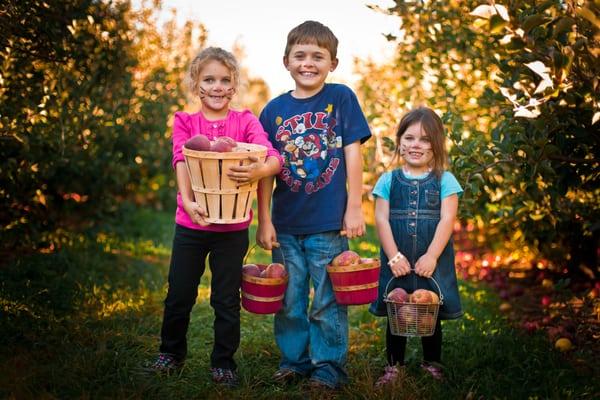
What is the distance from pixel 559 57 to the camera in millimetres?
A: 2268

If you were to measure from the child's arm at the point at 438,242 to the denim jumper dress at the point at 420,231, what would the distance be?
52 millimetres

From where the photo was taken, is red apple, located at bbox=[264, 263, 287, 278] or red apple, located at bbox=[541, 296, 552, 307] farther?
red apple, located at bbox=[541, 296, 552, 307]

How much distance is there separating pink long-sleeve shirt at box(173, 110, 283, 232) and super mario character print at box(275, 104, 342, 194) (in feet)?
0.42

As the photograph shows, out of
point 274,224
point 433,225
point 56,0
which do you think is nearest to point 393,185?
point 433,225

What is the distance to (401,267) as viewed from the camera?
279 centimetres

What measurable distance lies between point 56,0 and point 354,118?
2408 millimetres

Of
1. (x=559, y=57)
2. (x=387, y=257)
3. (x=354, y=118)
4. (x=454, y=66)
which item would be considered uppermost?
(x=454, y=66)

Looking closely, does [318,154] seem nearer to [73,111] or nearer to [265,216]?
[265,216]

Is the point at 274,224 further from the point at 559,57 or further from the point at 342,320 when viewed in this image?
the point at 559,57

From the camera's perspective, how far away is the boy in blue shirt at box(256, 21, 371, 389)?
2.77m

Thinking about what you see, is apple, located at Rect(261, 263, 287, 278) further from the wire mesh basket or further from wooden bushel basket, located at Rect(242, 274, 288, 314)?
the wire mesh basket

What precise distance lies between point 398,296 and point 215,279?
86 cm

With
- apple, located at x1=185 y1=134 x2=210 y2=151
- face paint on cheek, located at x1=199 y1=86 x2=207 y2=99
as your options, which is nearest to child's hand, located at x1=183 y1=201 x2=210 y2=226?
apple, located at x1=185 y1=134 x2=210 y2=151

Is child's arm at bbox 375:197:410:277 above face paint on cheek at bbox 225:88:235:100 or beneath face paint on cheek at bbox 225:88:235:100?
beneath
